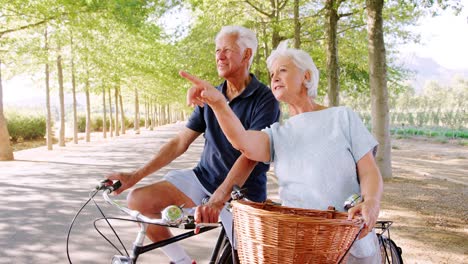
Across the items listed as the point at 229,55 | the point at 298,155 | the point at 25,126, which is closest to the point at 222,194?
the point at 298,155

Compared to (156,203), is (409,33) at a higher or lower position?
higher

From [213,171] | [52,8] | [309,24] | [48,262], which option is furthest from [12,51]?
[213,171]

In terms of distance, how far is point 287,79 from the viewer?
2.44 meters

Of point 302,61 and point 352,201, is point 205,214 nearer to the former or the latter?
point 352,201

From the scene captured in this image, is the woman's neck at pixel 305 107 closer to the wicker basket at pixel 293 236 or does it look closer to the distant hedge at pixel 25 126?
the wicker basket at pixel 293 236

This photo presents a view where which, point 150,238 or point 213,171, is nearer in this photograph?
point 150,238

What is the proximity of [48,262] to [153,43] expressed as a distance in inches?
992

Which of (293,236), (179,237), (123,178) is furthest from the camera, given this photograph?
(123,178)

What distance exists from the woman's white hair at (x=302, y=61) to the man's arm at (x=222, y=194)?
1.53 ft

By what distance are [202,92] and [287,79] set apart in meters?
0.61

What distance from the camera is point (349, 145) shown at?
2.30 m

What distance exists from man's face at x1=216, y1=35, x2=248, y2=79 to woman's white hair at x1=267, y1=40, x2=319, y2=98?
21.7 inches

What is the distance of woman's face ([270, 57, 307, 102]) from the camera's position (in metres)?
2.43

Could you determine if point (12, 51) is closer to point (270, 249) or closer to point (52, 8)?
point (52, 8)
